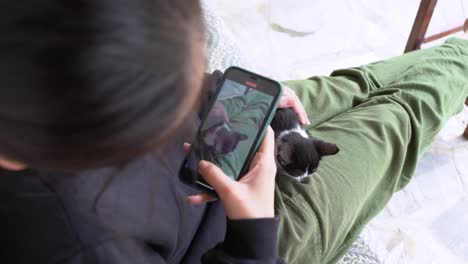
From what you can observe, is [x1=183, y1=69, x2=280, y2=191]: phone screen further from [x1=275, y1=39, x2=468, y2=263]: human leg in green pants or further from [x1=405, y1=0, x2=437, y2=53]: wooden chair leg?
[x1=405, y1=0, x2=437, y2=53]: wooden chair leg

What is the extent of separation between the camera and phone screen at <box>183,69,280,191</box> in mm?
567

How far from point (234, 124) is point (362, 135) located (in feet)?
0.89

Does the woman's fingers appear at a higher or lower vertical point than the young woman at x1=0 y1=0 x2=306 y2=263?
lower

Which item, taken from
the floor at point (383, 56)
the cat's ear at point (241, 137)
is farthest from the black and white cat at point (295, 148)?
the floor at point (383, 56)

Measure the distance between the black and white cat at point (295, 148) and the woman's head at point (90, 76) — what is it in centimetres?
44

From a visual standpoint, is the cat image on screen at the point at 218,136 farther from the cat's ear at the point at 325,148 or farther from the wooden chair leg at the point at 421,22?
the wooden chair leg at the point at 421,22

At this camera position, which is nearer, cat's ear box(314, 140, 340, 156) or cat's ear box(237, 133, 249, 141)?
cat's ear box(237, 133, 249, 141)

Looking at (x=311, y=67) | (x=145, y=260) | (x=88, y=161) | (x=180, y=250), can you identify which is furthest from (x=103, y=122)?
(x=311, y=67)

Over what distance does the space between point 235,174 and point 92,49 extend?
33cm

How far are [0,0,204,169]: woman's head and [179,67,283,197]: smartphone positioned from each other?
0.25m

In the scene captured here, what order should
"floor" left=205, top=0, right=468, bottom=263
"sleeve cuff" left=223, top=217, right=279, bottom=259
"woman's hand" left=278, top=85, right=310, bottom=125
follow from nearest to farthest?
1. "sleeve cuff" left=223, top=217, right=279, bottom=259
2. "woman's hand" left=278, top=85, right=310, bottom=125
3. "floor" left=205, top=0, right=468, bottom=263

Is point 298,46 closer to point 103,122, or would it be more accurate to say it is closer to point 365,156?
point 365,156

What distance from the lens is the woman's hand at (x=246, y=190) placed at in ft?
1.53

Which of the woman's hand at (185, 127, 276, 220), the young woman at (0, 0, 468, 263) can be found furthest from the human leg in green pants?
the woman's hand at (185, 127, 276, 220)
